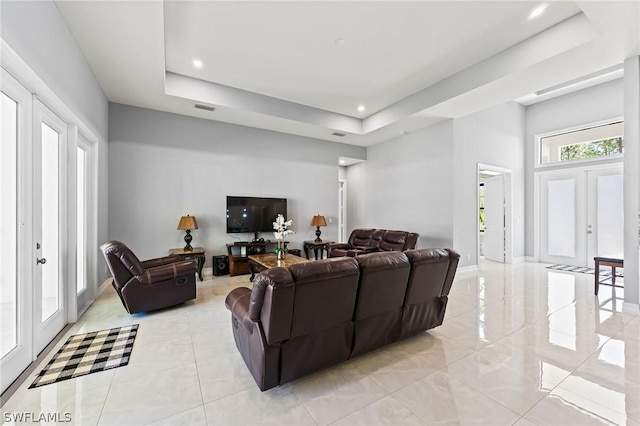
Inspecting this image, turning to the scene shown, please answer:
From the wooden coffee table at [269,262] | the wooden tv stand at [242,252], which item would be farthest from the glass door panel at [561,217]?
the wooden tv stand at [242,252]

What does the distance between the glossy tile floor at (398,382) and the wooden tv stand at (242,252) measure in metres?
2.10

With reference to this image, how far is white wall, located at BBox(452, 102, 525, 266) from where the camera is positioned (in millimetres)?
5711

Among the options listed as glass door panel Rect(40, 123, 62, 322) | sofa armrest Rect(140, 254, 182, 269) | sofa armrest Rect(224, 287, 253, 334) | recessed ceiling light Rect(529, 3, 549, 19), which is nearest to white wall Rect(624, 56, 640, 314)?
recessed ceiling light Rect(529, 3, 549, 19)

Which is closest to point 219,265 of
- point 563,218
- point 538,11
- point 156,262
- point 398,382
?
point 156,262

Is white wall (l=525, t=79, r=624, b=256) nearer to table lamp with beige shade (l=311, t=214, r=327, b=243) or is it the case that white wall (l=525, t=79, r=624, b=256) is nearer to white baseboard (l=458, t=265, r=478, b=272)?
white baseboard (l=458, t=265, r=478, b=272)

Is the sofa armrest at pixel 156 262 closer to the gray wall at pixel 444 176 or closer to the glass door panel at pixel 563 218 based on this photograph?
the gray wall at pixel 444 176

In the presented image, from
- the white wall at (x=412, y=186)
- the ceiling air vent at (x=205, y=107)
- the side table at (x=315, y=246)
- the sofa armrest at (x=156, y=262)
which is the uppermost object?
the ceiling air vent at (x=205, y=107)

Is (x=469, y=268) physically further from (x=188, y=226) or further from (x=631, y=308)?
(x=188, y=226)

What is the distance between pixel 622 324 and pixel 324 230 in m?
5.33

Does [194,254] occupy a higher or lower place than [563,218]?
lower

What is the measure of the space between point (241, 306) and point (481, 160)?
6216mm

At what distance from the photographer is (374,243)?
6238 mm

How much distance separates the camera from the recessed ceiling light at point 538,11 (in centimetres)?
298

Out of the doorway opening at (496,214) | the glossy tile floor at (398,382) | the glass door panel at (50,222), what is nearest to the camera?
the glossy tile floor at (398,382)
